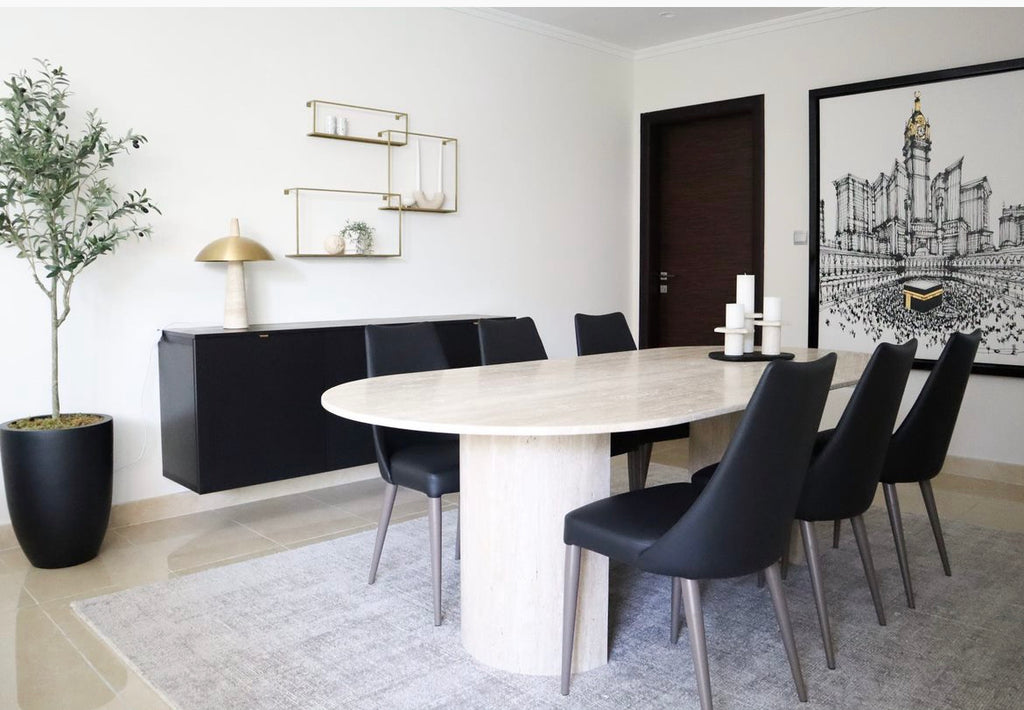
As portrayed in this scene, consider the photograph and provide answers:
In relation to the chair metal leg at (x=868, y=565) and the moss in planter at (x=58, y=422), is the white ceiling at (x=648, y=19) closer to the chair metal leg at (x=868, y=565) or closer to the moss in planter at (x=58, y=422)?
the moss in planter at (x=58, y=422)

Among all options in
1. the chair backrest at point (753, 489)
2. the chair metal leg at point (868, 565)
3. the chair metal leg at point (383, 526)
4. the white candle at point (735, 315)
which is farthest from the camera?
the white candle at point (735, 315)

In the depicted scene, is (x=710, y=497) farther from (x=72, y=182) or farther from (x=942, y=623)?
(x=72, y=182)

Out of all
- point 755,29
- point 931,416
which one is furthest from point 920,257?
point 931,416

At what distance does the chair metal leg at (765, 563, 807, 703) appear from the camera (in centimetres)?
215

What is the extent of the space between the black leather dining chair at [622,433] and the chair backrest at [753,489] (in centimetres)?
132

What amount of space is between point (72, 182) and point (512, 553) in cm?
226

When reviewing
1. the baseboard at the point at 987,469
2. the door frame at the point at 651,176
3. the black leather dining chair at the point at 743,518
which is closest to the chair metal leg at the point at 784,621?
the black leather dining chair at the point at 743,518

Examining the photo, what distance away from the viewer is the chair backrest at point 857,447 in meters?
2.39

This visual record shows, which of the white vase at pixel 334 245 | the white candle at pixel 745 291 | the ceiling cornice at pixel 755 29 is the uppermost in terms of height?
the ceiling cornice at pixel 755 29

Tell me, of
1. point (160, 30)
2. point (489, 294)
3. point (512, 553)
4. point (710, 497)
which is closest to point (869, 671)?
point (710, 497)

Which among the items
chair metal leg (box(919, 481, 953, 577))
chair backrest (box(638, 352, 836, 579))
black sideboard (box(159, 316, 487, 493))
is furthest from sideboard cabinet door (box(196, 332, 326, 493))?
chair metal leg (box(919, 481, 953, 577))

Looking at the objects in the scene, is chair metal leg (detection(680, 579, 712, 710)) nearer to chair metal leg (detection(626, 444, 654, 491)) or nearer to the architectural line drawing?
chair metal leg (detection(626, 444, 654, 491))

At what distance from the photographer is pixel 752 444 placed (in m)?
1.92

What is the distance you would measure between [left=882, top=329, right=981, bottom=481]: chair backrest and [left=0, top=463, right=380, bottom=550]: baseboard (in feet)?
8.65
